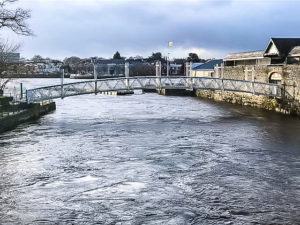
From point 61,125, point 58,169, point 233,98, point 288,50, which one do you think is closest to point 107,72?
point 233,98

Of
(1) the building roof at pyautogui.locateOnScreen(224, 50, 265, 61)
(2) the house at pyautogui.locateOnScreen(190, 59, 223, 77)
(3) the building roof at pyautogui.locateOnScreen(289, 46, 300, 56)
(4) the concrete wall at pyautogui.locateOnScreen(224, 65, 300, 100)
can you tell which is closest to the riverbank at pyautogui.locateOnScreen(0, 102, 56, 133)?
(4) the concrete wall at pyautogui.locateOnScreen(224, 65, 300, 100)

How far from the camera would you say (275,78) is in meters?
45.1

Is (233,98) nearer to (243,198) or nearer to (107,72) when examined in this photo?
(243,198)

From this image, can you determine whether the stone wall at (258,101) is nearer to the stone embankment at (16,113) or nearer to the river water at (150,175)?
the river water at (150,175)

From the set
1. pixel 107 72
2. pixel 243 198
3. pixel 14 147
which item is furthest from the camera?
pixel 107 72

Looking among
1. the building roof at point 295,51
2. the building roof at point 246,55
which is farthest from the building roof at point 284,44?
the building roof at point 246,55

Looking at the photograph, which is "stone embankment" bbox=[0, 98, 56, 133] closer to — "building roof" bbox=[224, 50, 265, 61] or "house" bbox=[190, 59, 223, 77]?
"building roof" bbox=[224, 50, 265, 61]

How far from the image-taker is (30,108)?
35.6 meters

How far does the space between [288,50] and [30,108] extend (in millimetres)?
27239

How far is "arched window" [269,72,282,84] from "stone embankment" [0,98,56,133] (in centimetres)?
2319

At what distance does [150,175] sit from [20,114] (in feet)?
58.7

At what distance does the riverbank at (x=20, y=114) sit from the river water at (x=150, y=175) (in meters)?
0.79

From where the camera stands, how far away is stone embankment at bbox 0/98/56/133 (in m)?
29.2

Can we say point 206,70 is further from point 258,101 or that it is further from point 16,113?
point 16,113
